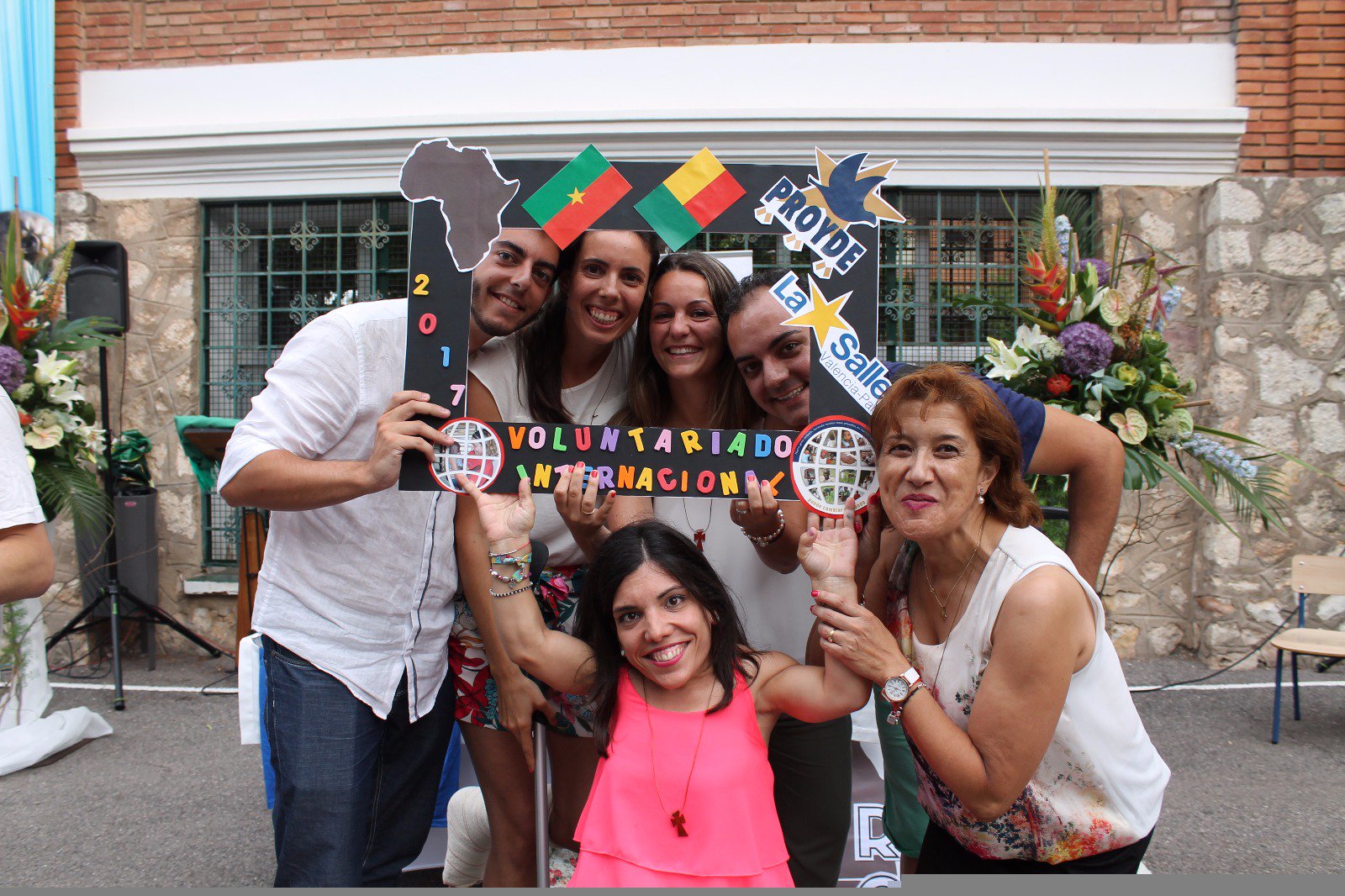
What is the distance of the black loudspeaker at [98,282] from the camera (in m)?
5.34

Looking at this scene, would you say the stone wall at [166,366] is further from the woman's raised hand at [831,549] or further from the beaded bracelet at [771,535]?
the woman's raised hand at [831,549]

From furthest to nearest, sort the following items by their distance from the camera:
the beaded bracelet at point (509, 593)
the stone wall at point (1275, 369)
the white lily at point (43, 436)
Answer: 1. the stone wall at point (1275, 369)
2. the white lily at point (43, 436)
3. the beaded bracelet at point (509, 593)

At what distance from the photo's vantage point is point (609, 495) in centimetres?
192

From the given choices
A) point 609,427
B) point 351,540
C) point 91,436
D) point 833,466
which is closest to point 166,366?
point 91,436

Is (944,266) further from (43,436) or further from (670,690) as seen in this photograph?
(43,436)

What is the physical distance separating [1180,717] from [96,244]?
6.96 meters

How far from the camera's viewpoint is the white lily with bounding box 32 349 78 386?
14.8 ft

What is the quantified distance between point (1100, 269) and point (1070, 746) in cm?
186

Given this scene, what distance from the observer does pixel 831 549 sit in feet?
5.84

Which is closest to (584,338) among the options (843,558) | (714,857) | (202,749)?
(843,558)

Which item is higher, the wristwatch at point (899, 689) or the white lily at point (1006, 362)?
the white lily at point (1006, 362)

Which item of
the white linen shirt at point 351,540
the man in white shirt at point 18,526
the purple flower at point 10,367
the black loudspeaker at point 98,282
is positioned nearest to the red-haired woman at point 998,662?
the white linen shirt at point 351,540

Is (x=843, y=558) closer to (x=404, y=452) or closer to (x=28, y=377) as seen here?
(x=404, y=452)

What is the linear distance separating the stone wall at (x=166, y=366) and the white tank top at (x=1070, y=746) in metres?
6.07
